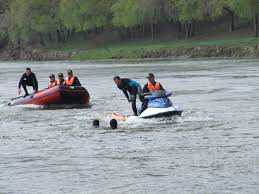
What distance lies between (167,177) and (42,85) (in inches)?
1455

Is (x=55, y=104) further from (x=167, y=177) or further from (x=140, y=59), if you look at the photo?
(x=140, y=59)

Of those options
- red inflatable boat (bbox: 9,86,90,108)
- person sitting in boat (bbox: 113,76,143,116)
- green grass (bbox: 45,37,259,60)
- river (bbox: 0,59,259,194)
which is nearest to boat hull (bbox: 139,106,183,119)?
river (bbox: 0,59,259,194)

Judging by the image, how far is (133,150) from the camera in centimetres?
2248

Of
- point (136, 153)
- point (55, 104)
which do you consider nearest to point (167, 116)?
point (136, 153)

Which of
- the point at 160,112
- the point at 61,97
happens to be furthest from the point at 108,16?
the point at 160,112

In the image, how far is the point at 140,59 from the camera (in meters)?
97.1

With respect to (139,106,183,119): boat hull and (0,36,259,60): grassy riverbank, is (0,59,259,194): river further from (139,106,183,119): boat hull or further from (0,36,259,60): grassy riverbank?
(0,36,259,60): grassy riverbank

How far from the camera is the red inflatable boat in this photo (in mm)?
36250

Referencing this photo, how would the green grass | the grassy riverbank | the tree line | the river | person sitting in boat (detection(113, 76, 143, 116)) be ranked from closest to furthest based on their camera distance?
the river → person sitting in boat (detection(113, 76, 143, 116)) → the grassy riverbank → the green grass → the tree line

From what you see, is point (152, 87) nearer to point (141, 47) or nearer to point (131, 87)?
point (131, 87)

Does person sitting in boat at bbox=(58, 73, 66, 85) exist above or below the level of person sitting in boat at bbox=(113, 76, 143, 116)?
below

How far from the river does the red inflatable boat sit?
1.91 ft

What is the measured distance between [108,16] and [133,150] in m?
99.2

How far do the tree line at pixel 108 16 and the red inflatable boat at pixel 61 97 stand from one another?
61.4 m
